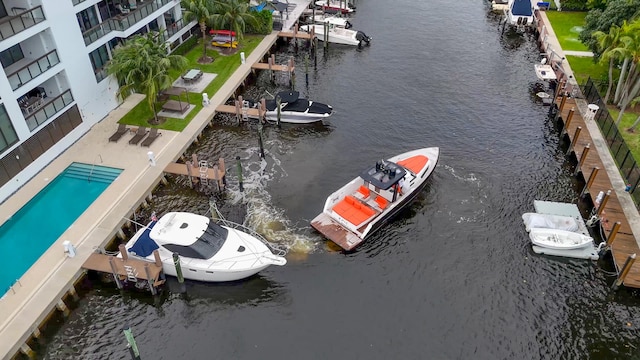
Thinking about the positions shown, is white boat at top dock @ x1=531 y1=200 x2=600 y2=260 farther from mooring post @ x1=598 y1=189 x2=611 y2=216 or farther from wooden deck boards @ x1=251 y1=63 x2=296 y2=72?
wooden deck boards @ x1=251 y1=63 x2=296 y2=72

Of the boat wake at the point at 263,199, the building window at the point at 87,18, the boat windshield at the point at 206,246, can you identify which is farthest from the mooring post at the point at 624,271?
the building window at the point at 87,18

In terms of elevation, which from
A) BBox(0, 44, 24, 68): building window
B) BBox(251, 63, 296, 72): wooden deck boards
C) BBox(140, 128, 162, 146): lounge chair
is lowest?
BBox(140, 128, 162, 146): lounge chair

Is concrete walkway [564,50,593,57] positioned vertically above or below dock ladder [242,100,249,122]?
above

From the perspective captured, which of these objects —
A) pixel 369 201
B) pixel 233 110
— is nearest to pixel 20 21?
pixel 233 110

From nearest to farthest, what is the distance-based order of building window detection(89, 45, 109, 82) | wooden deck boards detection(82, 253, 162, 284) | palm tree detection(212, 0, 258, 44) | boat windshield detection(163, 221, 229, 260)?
wooden deck boards detection(82, 253, 162, 284) → boat windshield detection(163, 221, 229, 260) → building window detection(89, 45, 109, 82) → palm tree detection(212, 0, 258, 44)

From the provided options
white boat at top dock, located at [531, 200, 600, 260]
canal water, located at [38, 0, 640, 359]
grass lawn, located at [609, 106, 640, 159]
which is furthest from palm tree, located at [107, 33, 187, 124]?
grass lawn, located at [609, 106, 640, 159]

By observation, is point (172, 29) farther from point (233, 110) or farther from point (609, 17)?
point (609, 17)

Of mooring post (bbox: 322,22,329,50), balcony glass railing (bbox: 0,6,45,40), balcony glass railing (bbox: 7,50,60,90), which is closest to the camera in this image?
balcony glass railing (bbox: 0,6,45,40)

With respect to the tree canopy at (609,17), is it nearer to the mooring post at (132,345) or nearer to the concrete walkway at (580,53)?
the concrete walkway at (580,53)
